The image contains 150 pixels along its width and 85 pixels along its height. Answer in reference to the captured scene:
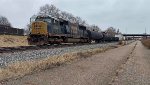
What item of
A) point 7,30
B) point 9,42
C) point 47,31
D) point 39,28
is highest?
point 7,30

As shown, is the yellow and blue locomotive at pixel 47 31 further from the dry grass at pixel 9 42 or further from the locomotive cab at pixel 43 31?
the dry grass at pixel 9 42

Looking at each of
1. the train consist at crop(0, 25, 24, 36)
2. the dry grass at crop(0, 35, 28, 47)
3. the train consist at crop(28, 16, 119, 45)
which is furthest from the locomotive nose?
the train consist at crop(0, 25, 24, 36)

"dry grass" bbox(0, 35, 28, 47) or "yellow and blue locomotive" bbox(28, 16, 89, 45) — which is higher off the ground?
"yellow and blue locomotive" bbox(28, 16, 89, 45)

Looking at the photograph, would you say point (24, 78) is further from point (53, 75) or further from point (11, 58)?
point (11, 58)

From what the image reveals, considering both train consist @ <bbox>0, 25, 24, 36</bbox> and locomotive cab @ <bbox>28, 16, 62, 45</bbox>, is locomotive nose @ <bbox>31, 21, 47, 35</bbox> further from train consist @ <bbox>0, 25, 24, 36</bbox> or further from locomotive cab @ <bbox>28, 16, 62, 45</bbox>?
train consist @ <bbox>0, 25, 24, 36</bbox>

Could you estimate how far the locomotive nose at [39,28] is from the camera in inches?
1304

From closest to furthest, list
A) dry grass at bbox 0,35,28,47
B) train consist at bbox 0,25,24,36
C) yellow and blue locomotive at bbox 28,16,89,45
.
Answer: yellow and blue locomotive at bbox 28,16,89,45
dry grass at bbox 0,35,28,47
train consist at bbox 0,25,24,36

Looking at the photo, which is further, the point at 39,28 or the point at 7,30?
the point at 7,30

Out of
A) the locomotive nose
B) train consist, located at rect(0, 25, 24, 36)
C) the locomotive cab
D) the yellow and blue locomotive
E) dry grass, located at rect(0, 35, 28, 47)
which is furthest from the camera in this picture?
train consist, located at rect(0, 25, 24, 36)

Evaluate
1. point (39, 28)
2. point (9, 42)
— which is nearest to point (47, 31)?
point (39, 28)

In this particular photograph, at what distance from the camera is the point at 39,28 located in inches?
1315

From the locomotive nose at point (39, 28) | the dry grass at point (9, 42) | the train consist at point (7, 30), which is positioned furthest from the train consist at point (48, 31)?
the train consist at point (7, 30)

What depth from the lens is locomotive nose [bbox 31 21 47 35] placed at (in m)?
33.1

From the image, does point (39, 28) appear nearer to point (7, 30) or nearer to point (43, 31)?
point (43, 31)
